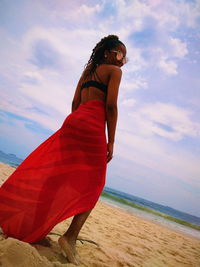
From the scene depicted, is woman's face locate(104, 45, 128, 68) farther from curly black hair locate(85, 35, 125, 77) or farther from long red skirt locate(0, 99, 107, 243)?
long red skirt locate(0, 99, 107, 243)

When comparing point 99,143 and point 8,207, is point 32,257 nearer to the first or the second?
point 8,207

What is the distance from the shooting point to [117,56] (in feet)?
7.02

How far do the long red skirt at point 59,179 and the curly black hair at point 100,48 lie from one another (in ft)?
1.59

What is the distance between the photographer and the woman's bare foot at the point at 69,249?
5.65 ft

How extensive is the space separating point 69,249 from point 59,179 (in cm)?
61

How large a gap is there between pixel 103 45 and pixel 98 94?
2.01ft

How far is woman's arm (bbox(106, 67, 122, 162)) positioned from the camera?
1.95m

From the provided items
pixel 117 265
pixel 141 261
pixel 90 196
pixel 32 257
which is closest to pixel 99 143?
pixel 90 196

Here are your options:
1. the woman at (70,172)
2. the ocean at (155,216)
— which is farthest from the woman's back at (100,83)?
the ocean at (155,216)

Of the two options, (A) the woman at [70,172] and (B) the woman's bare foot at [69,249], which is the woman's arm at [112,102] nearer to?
(A) the woman at [70,172]

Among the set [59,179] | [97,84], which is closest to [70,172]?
[59,179]

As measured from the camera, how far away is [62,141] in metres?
1.94

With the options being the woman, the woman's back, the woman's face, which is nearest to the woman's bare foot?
the woman

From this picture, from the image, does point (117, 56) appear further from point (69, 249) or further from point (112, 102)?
point (69, 249)
